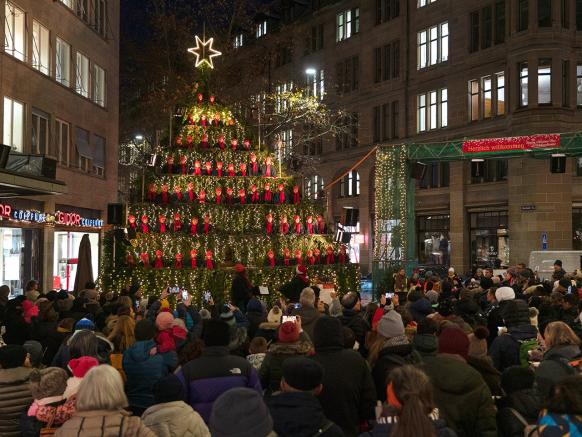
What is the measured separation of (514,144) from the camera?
27.2 m

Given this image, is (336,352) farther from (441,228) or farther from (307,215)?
(441,228)

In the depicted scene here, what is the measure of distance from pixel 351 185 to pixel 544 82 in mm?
18836

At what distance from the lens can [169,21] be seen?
3925 centimetres

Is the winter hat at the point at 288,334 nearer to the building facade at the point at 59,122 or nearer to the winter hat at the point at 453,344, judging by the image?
the winter hat at the point at 453,344

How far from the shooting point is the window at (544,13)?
3700cm

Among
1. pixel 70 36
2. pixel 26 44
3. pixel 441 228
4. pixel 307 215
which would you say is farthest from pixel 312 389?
pixel 441 228

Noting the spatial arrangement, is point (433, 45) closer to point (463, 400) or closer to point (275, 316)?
point (275, 316)

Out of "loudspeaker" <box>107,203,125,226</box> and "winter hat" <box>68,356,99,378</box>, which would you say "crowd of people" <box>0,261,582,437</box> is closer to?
"winter hat" <box>68,356,99,378</box>

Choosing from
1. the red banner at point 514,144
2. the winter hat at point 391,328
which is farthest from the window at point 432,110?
the winter hat at point 391,328

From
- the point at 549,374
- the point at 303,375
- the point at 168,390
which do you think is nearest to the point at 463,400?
the point at 549,374

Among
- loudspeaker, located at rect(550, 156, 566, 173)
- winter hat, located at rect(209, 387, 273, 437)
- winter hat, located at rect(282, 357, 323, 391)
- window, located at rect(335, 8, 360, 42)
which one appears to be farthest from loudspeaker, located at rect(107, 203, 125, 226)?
window, located at rect(335, 8, 360, 42)

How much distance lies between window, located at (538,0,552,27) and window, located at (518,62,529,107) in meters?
2.03

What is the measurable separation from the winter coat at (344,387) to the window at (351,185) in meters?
46.5

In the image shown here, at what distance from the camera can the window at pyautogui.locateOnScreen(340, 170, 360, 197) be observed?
174 ft
